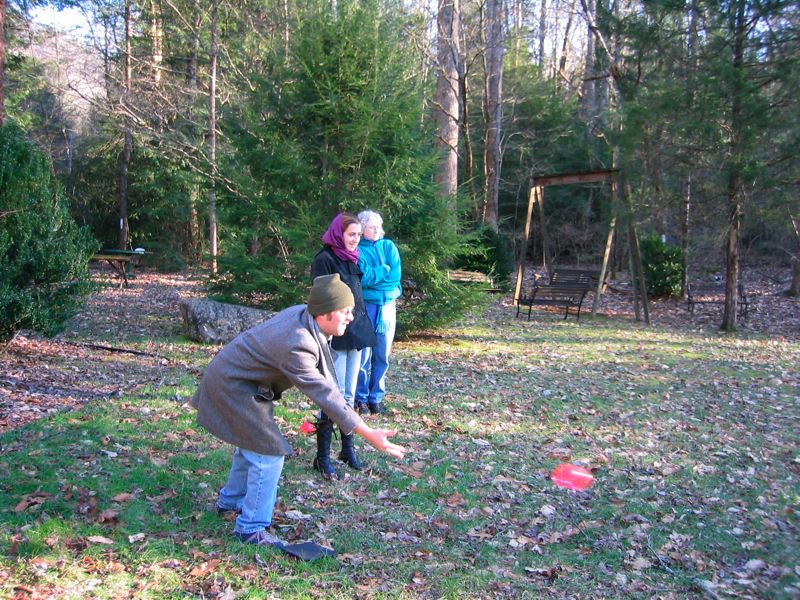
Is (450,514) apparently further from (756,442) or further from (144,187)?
(144,187)

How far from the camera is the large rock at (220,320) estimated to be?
1037 centimetres

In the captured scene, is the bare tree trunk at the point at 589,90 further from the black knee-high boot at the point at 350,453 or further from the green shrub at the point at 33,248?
the black knee-high boot at the point at 350,453

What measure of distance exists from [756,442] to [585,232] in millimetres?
22284

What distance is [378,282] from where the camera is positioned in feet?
20.6

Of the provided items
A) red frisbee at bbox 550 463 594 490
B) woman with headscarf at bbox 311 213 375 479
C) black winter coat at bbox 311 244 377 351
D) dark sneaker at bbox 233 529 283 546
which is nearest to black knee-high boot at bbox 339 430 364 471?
woman with headscarf at bbox 311 213 375 479

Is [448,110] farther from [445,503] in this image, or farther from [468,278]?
[445,503]

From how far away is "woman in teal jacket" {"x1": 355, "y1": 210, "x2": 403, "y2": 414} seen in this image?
6.14 meters

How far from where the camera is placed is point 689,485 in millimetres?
5477

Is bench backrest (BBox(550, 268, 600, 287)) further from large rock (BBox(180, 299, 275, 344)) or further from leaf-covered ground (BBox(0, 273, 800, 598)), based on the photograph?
large rock (BBox(180, 299, 275, 344))

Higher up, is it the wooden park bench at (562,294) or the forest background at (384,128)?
the forest background at (384,128)

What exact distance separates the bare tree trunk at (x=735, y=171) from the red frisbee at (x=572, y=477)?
975cm

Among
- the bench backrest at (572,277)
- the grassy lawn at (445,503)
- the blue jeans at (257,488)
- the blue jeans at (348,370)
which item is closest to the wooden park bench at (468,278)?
the bench backrest at (572,277)

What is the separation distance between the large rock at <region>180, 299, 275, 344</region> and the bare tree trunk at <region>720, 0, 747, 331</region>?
31.0 ft

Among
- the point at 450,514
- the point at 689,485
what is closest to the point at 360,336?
the point at 450,514
